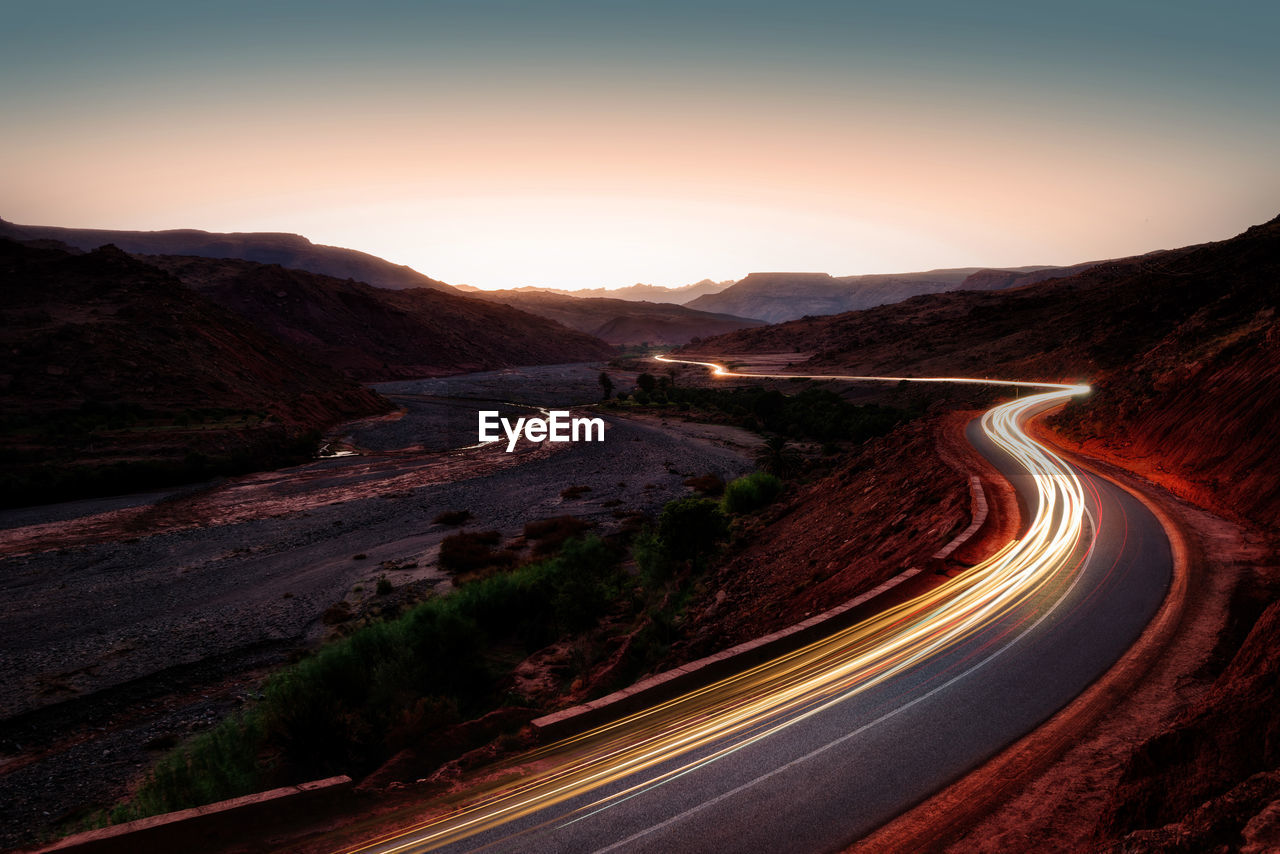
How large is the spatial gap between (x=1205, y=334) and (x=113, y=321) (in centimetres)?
6607

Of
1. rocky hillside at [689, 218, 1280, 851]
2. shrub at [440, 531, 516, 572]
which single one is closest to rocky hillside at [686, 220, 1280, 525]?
Result: rocky hillside at [689, 218, 1280, 851]

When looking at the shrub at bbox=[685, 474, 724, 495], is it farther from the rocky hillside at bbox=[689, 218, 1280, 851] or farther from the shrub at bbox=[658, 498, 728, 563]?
the rocky hillside at bbox=[689, 218, 1280, 851]

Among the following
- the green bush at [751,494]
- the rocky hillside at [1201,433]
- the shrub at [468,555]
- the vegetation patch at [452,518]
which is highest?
the rocky hillside at [1201,433]

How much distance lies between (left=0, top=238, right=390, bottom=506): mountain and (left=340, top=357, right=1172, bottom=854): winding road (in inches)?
1477

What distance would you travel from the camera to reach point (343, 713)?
10758mm

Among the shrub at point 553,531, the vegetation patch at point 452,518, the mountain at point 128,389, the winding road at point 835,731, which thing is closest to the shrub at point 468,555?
the shrub at point 553,531

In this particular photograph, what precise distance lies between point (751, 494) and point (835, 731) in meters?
18.9

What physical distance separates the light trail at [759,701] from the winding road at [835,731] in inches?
0.9

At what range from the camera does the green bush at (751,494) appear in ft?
82.7

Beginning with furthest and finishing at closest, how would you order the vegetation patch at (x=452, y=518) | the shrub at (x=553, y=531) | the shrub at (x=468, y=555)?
the vegetation patch at (x=452, y=518), the shrub at (x=553, y=531), the shrub at (x=468, y=555)

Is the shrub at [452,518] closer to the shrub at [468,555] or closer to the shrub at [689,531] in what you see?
the shrub at [468,555]

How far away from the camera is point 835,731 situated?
671 centimetres

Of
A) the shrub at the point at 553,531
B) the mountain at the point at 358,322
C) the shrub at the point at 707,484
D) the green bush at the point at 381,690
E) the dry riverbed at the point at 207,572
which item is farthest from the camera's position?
the mountain at the point at 358,322

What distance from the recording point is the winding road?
18.2 feet
